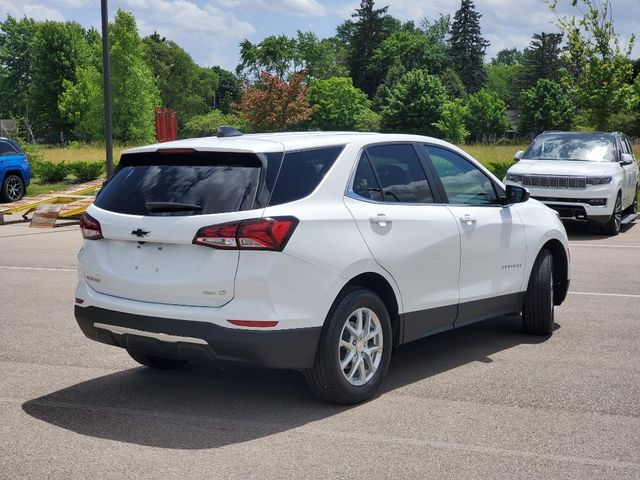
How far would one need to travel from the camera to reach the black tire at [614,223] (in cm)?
1628

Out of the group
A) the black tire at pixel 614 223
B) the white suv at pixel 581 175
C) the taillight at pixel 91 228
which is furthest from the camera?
the black tire at pixel 614 223

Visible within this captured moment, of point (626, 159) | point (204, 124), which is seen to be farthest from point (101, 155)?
point (204, 124)

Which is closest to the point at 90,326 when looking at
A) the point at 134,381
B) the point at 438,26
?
the point at 134,381

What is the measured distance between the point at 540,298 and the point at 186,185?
351cm

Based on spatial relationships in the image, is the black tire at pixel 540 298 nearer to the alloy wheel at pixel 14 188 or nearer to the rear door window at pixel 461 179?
the rear door window at pixel 461 179

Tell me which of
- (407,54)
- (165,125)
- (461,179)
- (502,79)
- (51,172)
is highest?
(502,79)

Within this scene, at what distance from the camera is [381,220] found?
5.76m

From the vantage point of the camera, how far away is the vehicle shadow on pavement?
504cm

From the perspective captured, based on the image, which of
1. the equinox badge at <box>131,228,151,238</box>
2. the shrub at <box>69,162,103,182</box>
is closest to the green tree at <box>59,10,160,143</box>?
the shrub at <box>69,162,103,182</box>

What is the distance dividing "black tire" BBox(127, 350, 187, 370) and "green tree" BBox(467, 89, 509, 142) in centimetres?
10149

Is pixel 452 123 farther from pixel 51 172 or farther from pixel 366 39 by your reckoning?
pixel 51 172

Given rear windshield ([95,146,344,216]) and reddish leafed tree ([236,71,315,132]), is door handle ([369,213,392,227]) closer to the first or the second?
rear windshield ([95,146,344,216])

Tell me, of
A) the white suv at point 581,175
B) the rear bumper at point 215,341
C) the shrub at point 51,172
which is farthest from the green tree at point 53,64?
the rear bumper at point 215,341

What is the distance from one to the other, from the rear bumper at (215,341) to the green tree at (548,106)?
101 meters
